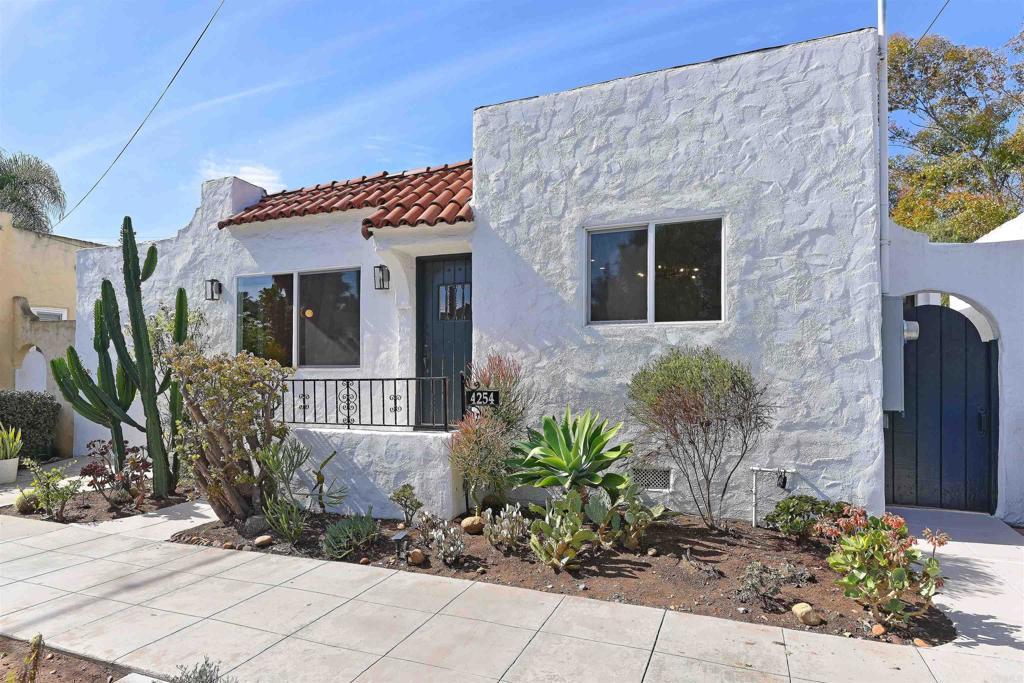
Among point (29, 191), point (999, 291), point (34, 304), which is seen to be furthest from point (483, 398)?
point (29, 191)

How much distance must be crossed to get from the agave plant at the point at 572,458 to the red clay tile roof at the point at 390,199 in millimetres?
3052

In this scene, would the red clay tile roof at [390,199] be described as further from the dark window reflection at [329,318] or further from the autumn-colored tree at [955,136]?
the autumn-colored tree at [955,136]

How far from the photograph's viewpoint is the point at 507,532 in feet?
18.1

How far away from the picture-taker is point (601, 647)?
383 cm

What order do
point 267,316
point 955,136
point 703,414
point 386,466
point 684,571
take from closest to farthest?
point 684,571 < point 703,414 < point 386,466 < point 267,316 < point 955,136

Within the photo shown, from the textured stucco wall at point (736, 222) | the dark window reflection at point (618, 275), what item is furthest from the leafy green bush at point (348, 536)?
the dark window reflection at point (618, 275)

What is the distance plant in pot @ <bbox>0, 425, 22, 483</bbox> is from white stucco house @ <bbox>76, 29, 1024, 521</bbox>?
5115 mm

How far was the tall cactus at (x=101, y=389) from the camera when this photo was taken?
8219 mm

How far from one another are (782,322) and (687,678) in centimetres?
394

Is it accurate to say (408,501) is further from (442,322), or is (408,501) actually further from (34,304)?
(34,304)

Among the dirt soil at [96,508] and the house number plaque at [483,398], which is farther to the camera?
the dirt soil at [96,508]

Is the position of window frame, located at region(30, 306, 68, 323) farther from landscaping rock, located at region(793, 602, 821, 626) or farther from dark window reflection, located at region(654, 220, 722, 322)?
landscaping rock, located at region(793, 602, 821, 626)

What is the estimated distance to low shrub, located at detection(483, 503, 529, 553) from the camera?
5547 millimetres

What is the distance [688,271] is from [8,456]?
36.7ft
